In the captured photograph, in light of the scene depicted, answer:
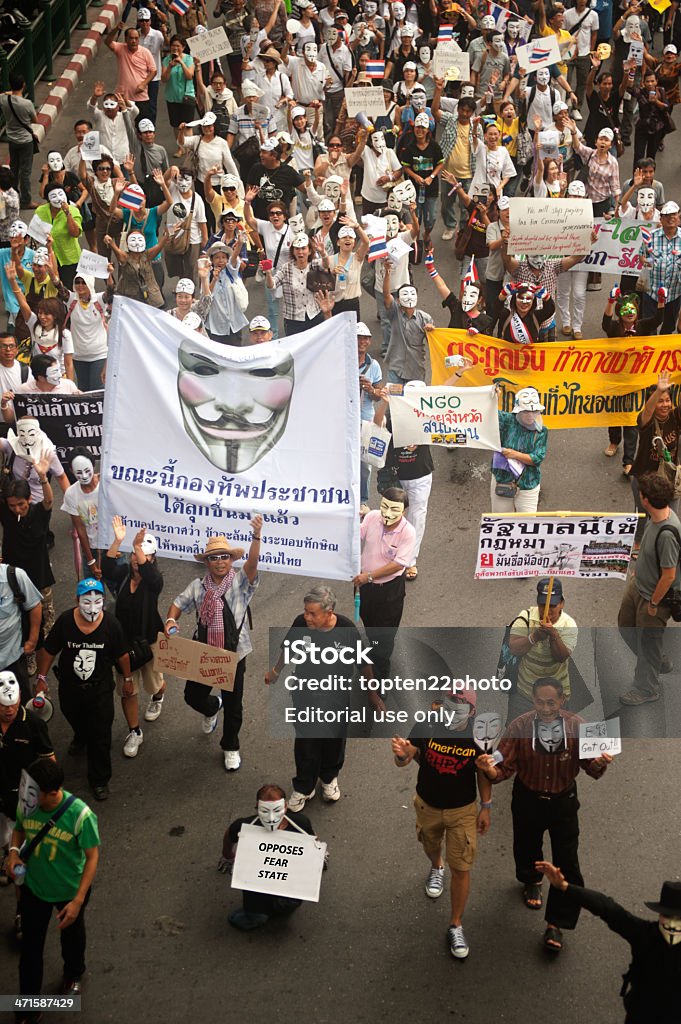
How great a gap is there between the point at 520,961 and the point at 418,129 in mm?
11774

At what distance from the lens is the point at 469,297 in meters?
13.5

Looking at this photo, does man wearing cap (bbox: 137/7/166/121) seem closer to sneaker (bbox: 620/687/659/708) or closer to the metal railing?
the metal railing

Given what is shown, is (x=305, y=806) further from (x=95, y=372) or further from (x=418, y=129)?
(x=418, y=129)

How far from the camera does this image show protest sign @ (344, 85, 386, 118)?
719 inches

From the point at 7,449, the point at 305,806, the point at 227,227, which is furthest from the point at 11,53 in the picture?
the point at 305,806

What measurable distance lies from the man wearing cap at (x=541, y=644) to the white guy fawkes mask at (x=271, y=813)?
196 centimetres

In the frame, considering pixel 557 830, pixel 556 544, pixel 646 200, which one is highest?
pixel 646 200

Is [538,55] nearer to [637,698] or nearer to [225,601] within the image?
[637,698]

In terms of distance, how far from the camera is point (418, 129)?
17312 millimetres

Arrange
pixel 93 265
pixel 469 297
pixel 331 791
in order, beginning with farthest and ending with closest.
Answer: pixel 93 265
pixel 469 297
pixel 331 791

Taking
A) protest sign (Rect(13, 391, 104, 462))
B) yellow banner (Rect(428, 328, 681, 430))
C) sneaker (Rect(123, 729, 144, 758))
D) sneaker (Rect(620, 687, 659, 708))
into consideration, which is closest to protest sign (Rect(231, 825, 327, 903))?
sneaker (Rect(123, 729, 144, 758))

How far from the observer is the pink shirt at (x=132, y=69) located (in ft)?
67.5

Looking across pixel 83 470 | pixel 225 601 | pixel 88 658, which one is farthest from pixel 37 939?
pixel 83 470

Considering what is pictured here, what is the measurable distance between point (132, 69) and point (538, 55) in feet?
20.1
